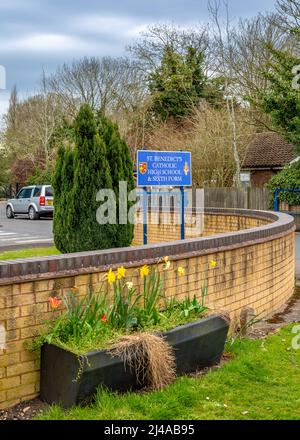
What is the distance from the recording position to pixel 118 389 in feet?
11.6

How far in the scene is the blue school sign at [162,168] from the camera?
30.4 ft

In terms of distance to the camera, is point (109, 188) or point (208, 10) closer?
point (109, 188)

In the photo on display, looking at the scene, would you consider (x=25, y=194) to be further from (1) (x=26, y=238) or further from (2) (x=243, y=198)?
(2) (x=243, y=198)

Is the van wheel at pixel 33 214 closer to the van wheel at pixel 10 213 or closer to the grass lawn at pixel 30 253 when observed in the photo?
the van wheel at pixel 10 213

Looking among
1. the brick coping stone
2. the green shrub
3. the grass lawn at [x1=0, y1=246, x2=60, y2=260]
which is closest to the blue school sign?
the brick coping stone

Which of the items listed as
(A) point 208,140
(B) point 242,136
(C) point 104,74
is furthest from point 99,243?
(C) point 104,74

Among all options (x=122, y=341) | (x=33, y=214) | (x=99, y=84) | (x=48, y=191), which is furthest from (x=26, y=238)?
(x=99, y=84)

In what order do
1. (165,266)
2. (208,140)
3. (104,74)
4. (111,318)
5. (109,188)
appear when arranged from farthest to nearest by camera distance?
(104,74) → (208,140) → (109,188) → (165,266) → (111,318)

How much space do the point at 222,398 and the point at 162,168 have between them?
631cm

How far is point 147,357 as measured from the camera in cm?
359

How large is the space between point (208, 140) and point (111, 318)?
20.4 meters

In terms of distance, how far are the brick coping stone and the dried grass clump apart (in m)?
0.70

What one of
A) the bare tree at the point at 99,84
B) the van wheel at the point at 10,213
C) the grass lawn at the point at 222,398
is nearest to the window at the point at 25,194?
the van wheel at the point at 10,213
